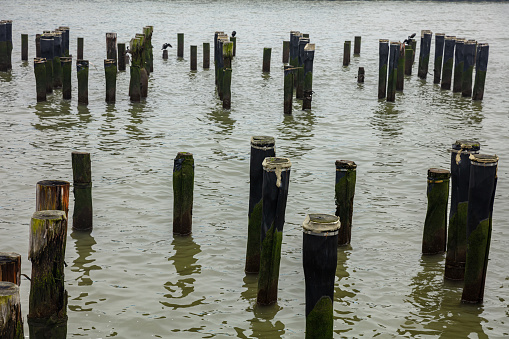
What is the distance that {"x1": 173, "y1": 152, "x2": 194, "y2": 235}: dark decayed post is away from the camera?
914 cm

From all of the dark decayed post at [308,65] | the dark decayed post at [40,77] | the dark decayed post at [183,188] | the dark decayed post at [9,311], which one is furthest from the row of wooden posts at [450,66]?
the dark decayed post at [9,311]

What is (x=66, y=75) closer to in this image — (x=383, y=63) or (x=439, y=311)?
(x=383, y=63)

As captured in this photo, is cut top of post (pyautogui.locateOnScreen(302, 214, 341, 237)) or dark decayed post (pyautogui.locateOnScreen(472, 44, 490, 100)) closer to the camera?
cut top of post (pyautogui.locateOnScreen(302, 214, 341, 237))

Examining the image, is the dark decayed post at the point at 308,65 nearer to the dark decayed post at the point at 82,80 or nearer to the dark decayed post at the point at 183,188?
the dark decayed post at the point at 82,80

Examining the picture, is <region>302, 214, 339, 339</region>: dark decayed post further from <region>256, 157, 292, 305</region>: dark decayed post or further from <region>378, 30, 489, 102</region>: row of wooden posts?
<region>378, 30, 489, 102</region>: row of wooden posts

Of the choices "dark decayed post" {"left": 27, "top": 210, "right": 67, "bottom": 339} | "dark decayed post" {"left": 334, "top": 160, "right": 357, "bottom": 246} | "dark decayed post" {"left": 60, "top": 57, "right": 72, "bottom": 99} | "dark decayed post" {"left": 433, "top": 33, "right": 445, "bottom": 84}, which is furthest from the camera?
"dark decayed post" {"left": 433, "top": 33, "right": 445, "bottom": 84}

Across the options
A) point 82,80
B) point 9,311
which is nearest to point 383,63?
point 82,80

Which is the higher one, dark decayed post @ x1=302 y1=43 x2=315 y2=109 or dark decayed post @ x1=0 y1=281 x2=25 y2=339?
dark decayed post @ x1=302 y1=43 x2=315 y2=109

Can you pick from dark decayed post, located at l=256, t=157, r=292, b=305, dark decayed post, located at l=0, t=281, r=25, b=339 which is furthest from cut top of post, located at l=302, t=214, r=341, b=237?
dark decayed post, located at l=0, t=281, r=25, b=339

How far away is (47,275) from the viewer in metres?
5.70

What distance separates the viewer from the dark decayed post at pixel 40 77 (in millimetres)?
17391

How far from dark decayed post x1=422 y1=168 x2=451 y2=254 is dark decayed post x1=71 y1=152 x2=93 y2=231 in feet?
14.6

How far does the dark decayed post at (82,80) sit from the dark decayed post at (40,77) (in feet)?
2.95

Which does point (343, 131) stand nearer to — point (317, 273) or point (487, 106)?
point (487, 106)
